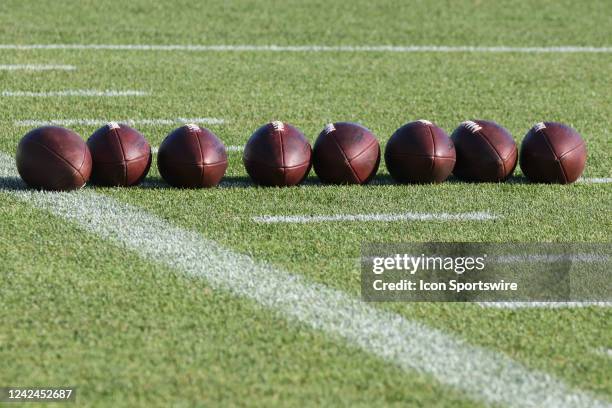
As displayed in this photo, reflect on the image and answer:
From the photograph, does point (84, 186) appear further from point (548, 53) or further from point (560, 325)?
point (548, 53)

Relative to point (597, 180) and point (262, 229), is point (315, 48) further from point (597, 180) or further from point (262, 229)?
point (262, 229)

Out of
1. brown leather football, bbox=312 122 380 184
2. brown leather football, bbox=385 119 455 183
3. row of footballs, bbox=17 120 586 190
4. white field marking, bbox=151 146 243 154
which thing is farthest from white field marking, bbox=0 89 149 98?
brown leather football, bbox=385 119 455 183

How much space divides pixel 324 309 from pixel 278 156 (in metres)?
2.28

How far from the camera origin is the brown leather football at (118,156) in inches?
279

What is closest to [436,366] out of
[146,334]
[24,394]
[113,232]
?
[146,334]

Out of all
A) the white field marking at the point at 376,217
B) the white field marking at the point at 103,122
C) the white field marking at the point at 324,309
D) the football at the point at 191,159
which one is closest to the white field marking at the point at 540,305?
the white field marking at the point at 324,309

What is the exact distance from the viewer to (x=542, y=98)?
11.3 metres

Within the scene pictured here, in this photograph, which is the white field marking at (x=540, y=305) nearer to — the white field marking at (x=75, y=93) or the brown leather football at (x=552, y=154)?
the brown leather football at (x=552, y=154)

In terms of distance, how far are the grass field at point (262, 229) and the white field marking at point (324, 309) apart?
0.8 inches

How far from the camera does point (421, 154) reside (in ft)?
24.0

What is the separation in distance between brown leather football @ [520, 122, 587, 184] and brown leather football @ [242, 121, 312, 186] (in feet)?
4.56

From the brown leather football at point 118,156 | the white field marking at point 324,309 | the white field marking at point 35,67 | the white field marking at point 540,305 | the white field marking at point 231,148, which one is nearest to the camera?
the white field marking at point 324,309

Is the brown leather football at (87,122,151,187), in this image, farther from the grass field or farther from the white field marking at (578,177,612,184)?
the white field marking at (578,177,612,184)

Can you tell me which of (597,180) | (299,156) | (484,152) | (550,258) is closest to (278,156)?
(299,156)
